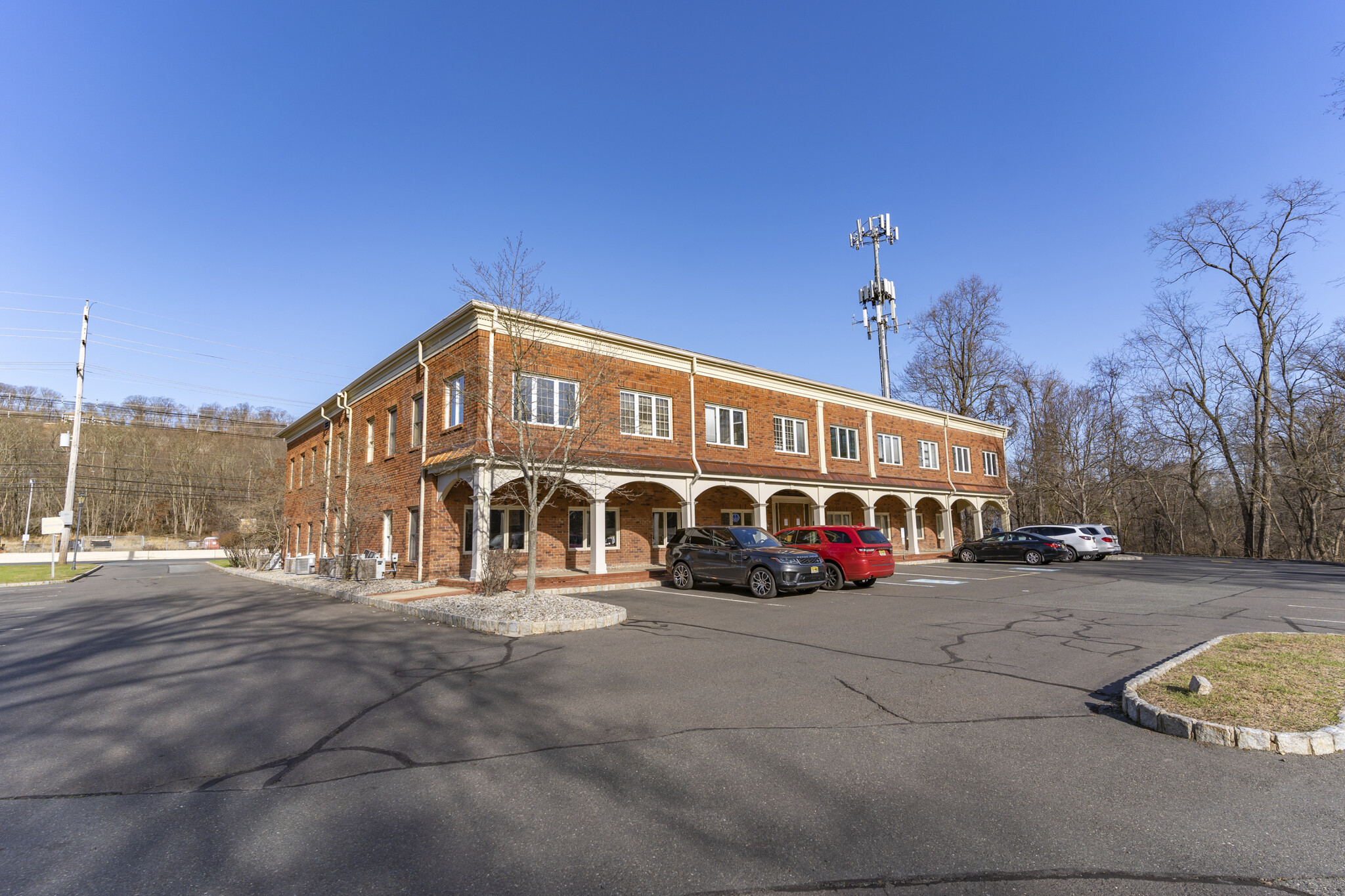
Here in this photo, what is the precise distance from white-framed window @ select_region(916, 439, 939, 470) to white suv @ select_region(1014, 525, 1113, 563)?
6241 mm

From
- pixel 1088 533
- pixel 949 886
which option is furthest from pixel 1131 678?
pixel 1088 533

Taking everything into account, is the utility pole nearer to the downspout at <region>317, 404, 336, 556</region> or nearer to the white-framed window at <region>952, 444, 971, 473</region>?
the downspout at <region>317, 404, 336, 556</region>

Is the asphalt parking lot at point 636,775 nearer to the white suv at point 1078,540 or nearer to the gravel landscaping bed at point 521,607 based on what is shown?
the gravel landscaping bed at point 521,607

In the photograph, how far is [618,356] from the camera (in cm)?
1992

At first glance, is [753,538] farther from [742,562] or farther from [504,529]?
[504,529]

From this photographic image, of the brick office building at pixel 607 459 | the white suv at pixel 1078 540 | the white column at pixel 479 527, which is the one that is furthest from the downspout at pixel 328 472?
the white suv at pixel 1078 540

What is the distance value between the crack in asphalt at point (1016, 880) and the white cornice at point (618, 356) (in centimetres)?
1319

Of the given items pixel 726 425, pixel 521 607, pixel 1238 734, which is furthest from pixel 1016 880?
pixel 726 425

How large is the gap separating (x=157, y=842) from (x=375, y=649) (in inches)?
220

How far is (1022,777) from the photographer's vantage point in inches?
167

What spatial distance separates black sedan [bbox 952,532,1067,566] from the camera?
25578mm

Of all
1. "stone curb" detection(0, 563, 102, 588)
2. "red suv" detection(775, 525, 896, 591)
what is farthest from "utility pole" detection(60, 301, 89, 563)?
"red suv" detection(775, 525, 896, 591)

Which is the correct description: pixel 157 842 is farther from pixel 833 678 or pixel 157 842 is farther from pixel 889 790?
pixel 833 678

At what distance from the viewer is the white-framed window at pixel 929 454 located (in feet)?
108
